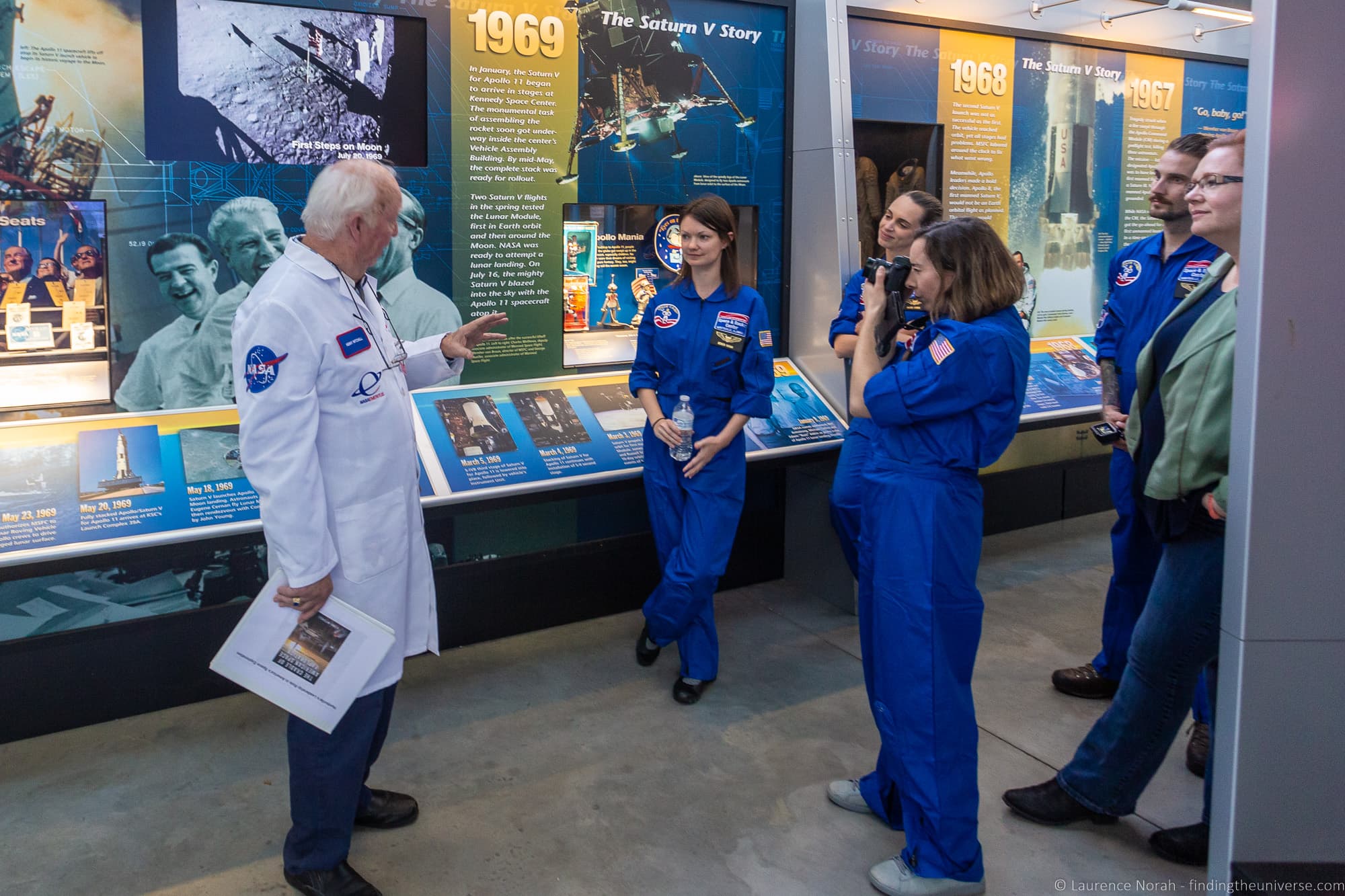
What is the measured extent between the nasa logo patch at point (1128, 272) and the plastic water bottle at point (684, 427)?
1606 millimetres

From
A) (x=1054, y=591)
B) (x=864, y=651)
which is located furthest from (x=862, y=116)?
(x=864, y=651)

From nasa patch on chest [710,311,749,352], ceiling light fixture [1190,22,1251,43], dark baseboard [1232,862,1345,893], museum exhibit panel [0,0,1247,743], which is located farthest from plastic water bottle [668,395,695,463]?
ceiling light fixture [1190,22,1251,43]

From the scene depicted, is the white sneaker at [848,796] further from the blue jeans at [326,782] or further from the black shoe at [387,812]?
the blue jeans at [326,782]

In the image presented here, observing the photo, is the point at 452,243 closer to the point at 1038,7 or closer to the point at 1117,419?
the point at 1117,419

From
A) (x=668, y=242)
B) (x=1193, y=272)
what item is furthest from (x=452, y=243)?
(x=1193, y=272)

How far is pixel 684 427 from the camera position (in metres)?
3.76

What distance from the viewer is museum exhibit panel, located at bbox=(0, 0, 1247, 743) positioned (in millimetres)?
3352

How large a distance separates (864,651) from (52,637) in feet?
8.65

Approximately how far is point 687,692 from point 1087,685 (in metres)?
1.47

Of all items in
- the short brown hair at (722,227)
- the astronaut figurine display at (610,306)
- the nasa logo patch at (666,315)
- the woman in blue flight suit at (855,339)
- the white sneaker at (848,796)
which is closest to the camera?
the white sneaker at (848,796)

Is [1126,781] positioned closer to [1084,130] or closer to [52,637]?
[52,637]

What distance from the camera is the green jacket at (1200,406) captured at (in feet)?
7.80

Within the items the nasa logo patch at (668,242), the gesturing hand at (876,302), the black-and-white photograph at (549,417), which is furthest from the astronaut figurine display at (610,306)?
the gesturing hand at (876,302)

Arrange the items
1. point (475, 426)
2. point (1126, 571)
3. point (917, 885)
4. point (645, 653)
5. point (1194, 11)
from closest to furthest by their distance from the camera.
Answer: point (917, 885) < point (1126, 571) < point (475, 426) < point (645, 653) < point (1194, 11)
